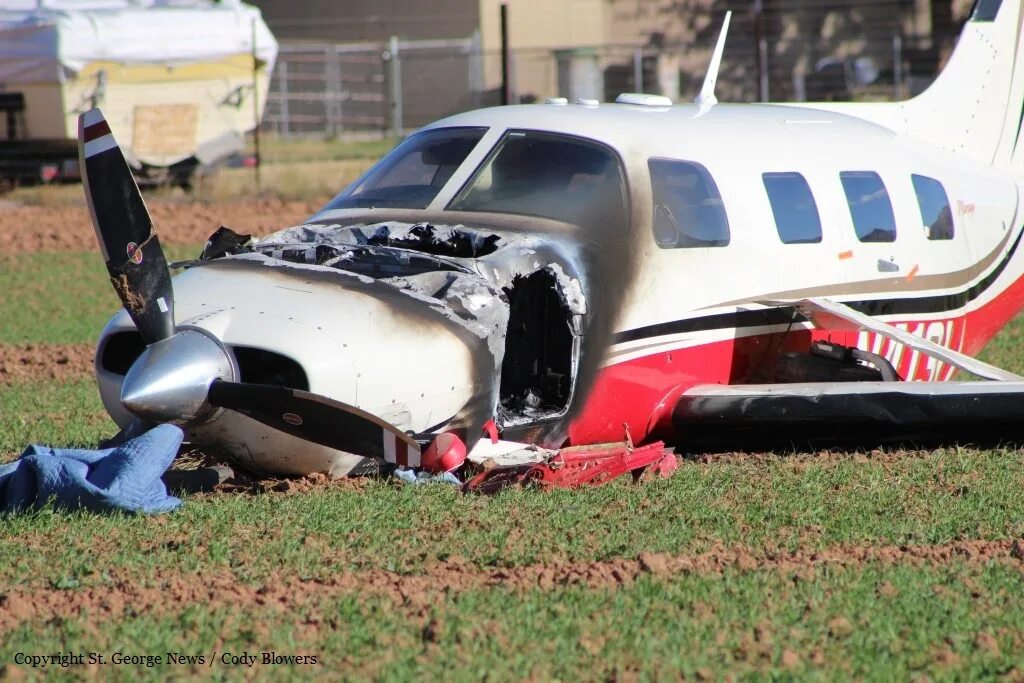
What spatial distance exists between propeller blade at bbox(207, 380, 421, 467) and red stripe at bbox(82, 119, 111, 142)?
1.31 meters

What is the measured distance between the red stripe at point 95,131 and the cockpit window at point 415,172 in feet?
7.16

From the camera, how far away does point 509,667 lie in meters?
4.91

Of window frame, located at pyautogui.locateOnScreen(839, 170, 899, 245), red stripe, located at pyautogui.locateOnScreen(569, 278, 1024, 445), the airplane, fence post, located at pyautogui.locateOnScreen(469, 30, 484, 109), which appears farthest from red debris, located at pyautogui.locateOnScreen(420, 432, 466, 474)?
fence post, located at pyautogui.locateOnScreen(469, 30, 484, 109)

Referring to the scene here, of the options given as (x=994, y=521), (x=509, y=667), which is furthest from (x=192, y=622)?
(x=994, y=521)

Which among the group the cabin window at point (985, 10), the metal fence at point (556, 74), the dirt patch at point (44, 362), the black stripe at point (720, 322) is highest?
the cabin window at point (985, 10)

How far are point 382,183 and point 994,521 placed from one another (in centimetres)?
418

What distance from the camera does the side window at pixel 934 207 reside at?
10.3 m

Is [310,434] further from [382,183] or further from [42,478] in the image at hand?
[382,183]

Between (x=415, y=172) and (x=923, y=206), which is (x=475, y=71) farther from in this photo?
(x=415, y=172)

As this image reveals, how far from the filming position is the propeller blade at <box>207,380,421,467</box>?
21.6 feet

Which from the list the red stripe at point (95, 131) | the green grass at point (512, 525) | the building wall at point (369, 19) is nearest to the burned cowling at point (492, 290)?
the green grass at point (512, 525)

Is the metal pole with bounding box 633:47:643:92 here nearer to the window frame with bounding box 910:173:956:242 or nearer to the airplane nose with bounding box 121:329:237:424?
the window frame with bounding box 910:173:956:242

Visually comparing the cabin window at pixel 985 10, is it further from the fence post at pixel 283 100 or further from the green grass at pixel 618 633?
the fence post at pixel 283 100

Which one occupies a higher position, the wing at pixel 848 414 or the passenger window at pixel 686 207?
the passenger window at pixel 686 207
